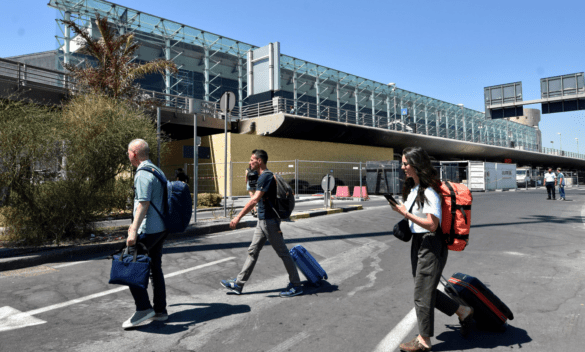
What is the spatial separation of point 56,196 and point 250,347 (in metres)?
5.95

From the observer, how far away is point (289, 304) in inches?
167

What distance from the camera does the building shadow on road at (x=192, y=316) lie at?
357 cm

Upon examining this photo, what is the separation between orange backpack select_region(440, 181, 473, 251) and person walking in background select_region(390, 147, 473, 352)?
5 cm

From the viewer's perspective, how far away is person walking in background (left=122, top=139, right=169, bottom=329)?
11.1 ft

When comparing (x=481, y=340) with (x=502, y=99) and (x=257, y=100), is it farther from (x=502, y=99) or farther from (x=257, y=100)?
(x=502, y=99)

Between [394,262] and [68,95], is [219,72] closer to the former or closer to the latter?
[68,95]

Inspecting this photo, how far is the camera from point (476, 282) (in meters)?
3.45

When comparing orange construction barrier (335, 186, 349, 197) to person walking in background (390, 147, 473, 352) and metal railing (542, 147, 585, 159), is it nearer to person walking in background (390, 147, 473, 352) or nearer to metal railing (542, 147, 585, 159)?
person walking in background (390, 147, 473, 352)

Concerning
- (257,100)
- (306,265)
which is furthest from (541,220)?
(257,100)

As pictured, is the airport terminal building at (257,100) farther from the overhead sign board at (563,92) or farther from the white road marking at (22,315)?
the white road marking at (22,315)

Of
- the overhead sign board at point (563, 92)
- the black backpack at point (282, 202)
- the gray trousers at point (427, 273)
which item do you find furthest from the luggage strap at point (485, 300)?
the overhead sign board at point (563, 92)

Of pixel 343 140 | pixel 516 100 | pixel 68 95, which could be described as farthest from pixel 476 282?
pixel 516 100

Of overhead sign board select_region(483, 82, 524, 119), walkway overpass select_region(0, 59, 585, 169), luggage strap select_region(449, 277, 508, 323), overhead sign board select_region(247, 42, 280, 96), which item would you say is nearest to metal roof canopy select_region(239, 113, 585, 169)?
walkway overpass select_region(0, 59, 585, 169)

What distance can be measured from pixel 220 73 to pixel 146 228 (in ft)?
115
